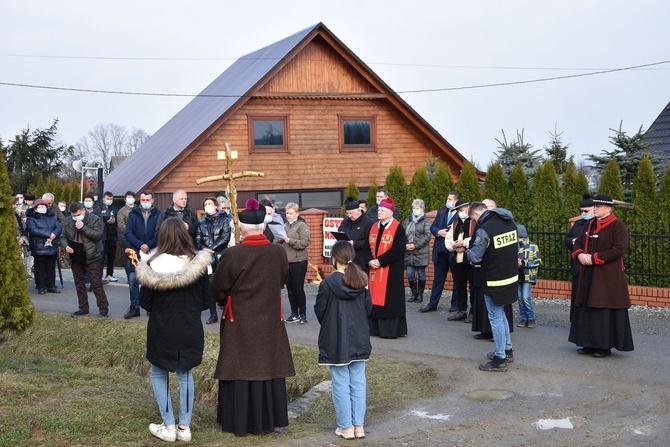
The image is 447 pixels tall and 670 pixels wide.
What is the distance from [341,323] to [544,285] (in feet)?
29.9

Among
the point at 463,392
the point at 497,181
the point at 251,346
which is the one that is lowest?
the point at 463,392

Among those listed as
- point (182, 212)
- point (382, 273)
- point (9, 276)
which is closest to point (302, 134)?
point (182, 212)

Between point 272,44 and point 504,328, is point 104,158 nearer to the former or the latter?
point 272,44

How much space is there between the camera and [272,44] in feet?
110

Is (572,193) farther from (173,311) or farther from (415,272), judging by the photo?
(173,311)

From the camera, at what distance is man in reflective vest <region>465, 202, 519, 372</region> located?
964 cm

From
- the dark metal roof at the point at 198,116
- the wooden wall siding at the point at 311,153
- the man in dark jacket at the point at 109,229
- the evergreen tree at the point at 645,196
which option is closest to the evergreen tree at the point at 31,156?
the dark metal roof at the point at 198,116

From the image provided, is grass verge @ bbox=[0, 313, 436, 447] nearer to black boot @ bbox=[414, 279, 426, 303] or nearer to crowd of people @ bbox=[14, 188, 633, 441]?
crowd of people @ bbox=[14, 188, 633, 441]

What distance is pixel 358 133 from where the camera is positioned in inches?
1184

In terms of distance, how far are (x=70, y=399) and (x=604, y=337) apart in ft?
19.3

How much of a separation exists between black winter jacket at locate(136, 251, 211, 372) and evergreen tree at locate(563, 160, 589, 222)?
1111 cm

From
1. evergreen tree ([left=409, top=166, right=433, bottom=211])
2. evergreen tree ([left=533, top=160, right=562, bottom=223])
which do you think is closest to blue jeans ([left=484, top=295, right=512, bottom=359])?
evergreen tree ([left=533, top=160, right=562, bottom=223])

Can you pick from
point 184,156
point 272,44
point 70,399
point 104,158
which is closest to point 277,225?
point 70,399

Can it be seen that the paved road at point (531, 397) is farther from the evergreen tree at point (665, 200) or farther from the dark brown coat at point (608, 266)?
the evergreen tree at point (665, 200)
